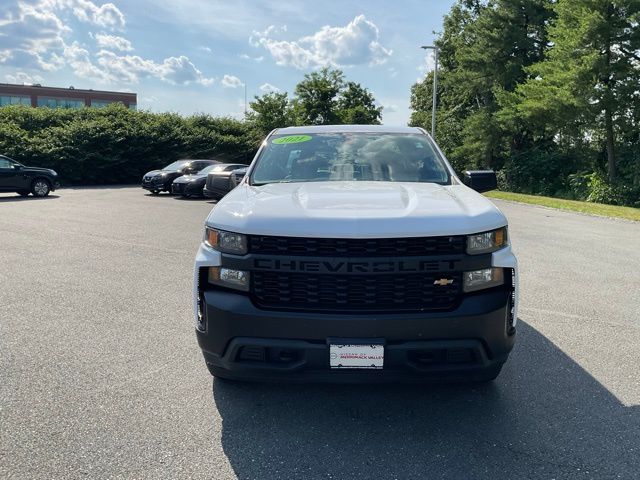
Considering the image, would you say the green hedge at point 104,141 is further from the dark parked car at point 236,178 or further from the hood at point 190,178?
the dark parked car at point 236,178

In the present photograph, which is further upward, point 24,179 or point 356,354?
point 24,179

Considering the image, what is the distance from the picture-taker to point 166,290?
255 inches

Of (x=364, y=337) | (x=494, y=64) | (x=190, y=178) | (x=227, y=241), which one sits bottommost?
(x=364, y=337)

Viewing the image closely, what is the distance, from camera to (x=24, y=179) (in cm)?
1917

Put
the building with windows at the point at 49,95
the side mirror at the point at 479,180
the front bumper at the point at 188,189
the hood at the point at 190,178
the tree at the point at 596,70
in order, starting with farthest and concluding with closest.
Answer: the building with windows at the point at 49,95, the tree at the point at 596,70, the hood at the point at 190,178, the front bumper at the point at 188,189, the side mirror at the point at 479,180

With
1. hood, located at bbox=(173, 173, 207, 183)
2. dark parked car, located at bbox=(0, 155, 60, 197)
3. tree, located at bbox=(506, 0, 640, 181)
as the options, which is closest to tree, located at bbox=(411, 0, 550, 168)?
tree, located at bbox=(506, 0, 640, 181)

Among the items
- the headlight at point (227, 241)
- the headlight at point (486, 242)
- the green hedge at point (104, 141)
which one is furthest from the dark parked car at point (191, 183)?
the headlight at point (486, 242)

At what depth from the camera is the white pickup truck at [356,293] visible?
2982 millimetres

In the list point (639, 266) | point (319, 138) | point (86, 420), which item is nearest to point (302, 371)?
point (86, 420)

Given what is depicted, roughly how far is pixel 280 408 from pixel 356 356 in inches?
33.1

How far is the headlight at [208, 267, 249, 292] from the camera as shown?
10.2 feet

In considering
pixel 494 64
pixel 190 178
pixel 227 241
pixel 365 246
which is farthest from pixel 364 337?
pixel 494 64

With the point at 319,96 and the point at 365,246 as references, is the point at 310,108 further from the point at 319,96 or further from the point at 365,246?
the point at 365,246

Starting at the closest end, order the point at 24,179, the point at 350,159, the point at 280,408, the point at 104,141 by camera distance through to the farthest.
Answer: the point at 280,408, the point at 350,159, the point at 24,179, the point at 104,141
